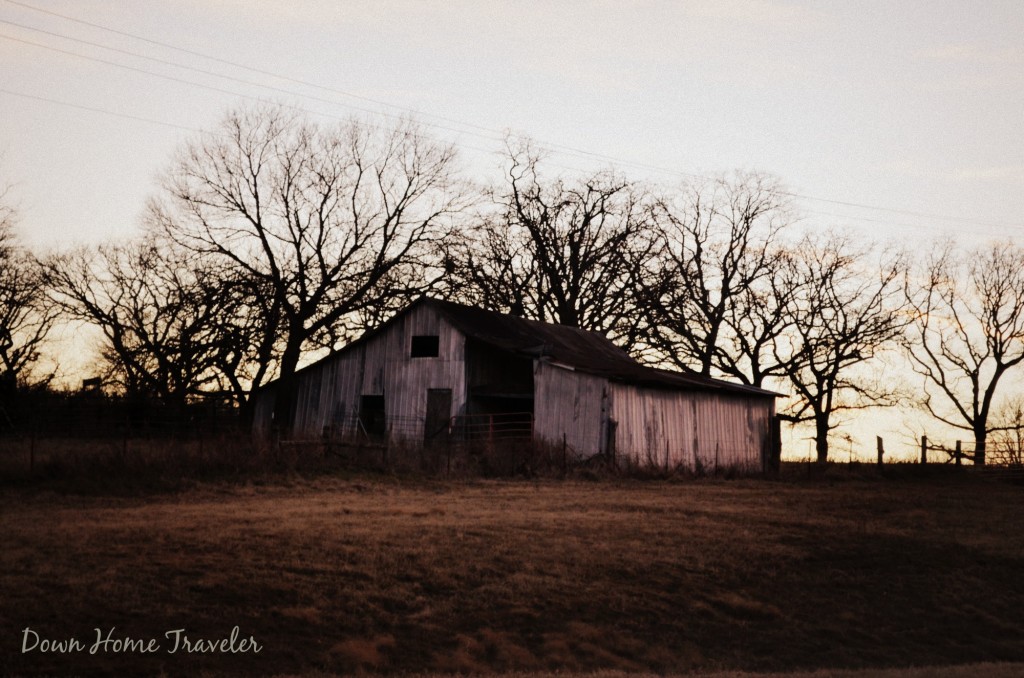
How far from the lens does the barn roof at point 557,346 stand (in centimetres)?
3491

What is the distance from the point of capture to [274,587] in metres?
14.1

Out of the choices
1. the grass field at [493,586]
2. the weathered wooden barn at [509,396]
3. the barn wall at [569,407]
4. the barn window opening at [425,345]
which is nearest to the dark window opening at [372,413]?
the weathered wooden barn at [509,396]

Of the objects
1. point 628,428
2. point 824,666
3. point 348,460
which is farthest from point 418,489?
point 824,666

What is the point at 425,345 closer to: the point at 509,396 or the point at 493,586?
the point at 509,396

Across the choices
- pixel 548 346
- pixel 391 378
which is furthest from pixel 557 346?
pixel 391 378

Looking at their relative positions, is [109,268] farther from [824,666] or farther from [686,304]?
[824,666]

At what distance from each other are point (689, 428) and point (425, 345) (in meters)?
9.20

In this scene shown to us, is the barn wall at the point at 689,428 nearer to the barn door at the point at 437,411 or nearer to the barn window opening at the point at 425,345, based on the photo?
the barn door at the point at 437,411

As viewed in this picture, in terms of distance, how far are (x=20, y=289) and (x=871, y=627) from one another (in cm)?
4591

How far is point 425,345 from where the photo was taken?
37.3 m

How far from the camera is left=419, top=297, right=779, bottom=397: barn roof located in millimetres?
34906

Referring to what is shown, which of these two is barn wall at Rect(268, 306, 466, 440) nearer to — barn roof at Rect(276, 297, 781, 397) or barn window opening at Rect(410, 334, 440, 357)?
barn window opening at Rect(410, 334, 440, 357)

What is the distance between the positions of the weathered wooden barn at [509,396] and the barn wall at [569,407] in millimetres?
31

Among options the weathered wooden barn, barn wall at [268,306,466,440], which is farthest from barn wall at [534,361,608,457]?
barn wall at [268,306,466,440]
